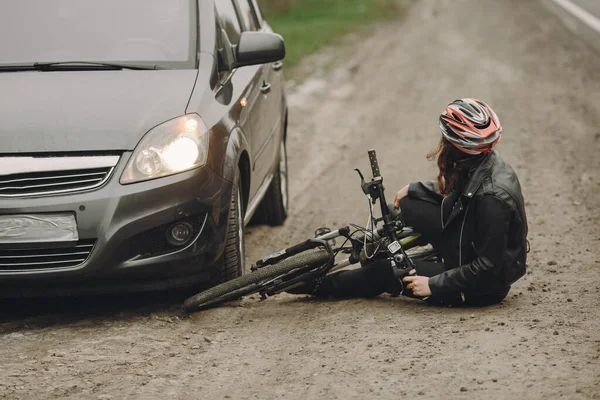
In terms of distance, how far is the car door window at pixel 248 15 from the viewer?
7559 millimetres

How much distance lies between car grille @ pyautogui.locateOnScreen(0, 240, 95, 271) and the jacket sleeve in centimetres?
190

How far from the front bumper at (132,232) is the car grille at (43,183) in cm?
5

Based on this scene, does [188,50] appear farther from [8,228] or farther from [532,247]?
[532,247]

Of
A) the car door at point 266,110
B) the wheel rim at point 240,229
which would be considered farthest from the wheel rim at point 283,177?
the wheel rim at point 240,229

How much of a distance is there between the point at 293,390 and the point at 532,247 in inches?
125

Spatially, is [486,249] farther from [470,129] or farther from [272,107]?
[272,107]

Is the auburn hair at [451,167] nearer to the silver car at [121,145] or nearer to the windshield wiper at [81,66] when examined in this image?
the silver car at [121,145]

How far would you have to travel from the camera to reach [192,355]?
5.02m

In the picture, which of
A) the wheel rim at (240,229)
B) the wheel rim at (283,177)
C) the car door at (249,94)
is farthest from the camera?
the wheel rim at (283,177)

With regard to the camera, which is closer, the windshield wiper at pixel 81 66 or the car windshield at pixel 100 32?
the windshield wiper at pixel 81 66

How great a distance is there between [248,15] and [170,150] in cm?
282

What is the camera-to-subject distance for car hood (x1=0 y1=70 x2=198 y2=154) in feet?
17.1

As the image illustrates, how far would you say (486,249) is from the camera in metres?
5.47

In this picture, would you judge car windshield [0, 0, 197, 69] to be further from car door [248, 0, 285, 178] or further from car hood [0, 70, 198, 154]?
car door [248, 0, 285, 178]
